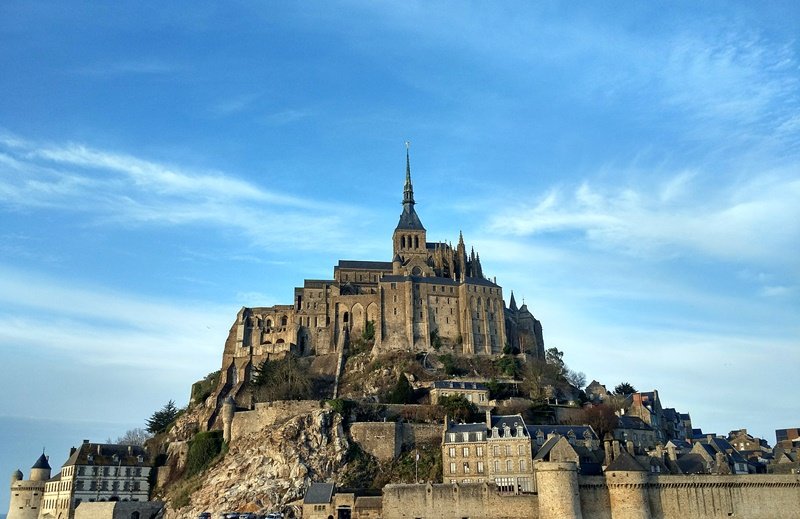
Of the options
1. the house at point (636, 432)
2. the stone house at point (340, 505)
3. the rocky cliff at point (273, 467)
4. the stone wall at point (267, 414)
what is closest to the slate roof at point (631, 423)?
the house at point (636, 432)

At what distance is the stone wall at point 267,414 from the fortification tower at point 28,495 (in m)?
19.0

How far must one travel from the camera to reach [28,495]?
69812 mm

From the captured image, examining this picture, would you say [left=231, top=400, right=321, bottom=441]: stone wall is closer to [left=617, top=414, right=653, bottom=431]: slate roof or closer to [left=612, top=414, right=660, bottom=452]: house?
[left=612, top=414, right=660, bottom=452]: house

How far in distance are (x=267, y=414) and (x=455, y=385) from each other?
16343 millimetres

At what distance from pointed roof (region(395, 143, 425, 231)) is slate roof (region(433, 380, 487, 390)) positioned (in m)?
28.9

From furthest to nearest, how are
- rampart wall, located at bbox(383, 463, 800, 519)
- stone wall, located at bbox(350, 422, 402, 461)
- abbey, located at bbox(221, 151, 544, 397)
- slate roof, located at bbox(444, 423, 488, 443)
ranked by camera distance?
abbey, located at bbox(221, 151, 544, 397), stone wall, located at bbox(350, 422, 402, 461), slate roof, located at bbox(444, 423, 488, 443), rampart wall, located at bbox(383, 463, 800, 519)

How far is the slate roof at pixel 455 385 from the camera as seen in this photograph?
6950 cm

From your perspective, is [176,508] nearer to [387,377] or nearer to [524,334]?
→ [387,377]

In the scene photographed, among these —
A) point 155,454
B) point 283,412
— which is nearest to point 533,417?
point 283,412

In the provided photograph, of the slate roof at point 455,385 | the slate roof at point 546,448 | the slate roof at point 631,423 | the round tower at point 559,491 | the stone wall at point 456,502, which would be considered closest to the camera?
the round tower at point 559,491

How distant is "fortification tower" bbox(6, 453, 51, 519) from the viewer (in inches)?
2731

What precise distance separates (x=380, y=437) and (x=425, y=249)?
37.2m

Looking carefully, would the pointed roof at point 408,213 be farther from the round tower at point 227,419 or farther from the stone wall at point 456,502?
the stone wall at point 456,502

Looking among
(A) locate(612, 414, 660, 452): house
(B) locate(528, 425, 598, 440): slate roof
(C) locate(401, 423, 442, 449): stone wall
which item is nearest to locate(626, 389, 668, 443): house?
(A) locate(612, 414, 660, 452): house
